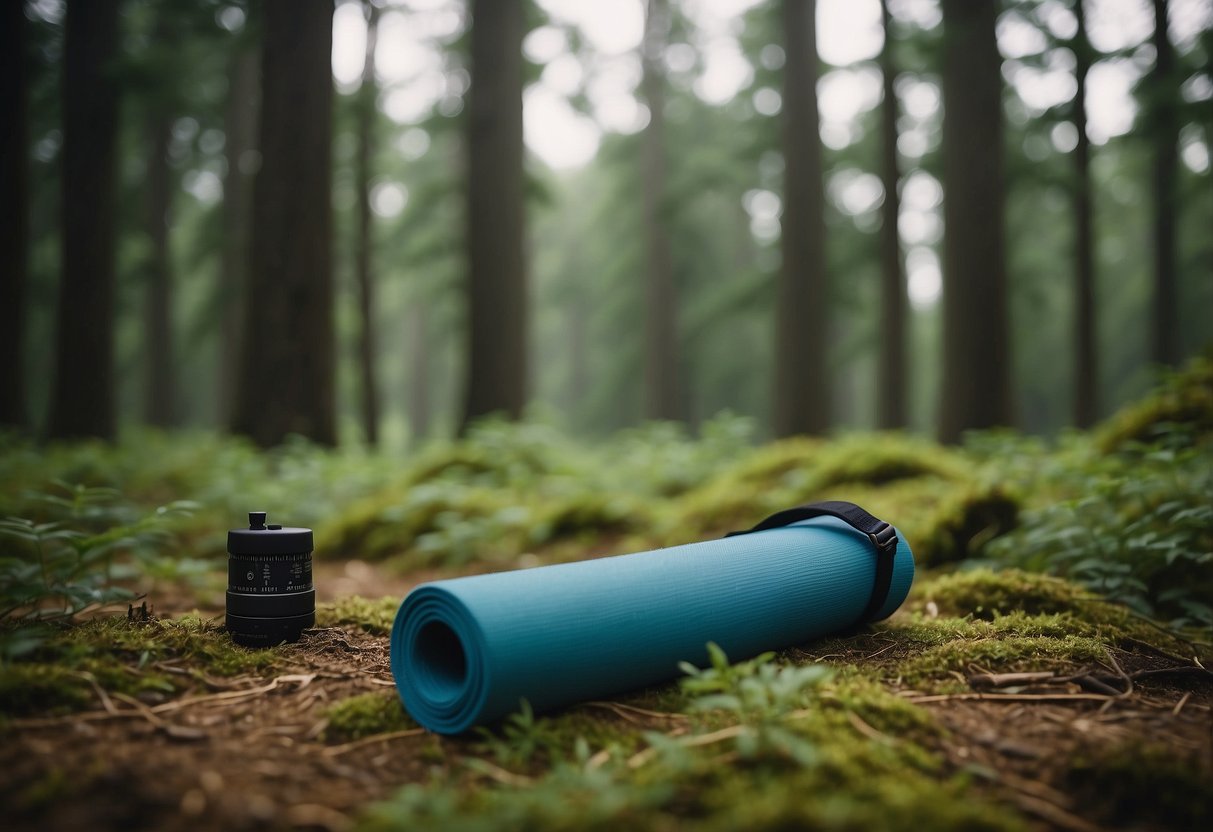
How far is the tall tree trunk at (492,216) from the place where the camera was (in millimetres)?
9828

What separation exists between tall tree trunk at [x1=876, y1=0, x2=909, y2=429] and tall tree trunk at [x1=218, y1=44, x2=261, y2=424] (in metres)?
12.7

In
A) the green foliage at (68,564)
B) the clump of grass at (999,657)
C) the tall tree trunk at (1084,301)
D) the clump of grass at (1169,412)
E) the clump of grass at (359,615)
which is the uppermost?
the tall tree trunk at (1084,301)

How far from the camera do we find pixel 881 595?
2.80 meters

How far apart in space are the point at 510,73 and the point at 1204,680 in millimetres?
9870

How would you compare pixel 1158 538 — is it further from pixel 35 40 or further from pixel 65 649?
→ pixel 35 40

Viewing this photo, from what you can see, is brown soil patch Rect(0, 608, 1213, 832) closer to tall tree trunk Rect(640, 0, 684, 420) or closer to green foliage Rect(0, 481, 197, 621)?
green foliage Rect(0, 481, 197, 621)

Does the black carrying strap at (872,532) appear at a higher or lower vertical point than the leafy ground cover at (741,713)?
higher

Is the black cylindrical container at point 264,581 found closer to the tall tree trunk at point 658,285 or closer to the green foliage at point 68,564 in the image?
the green foliage at point 68,564

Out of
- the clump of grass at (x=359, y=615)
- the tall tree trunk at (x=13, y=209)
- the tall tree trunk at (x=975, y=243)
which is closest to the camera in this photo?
the clump of grass at (x=359, y=615)

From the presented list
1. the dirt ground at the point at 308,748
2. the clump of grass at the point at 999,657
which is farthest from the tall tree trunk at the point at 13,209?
the clump of grass at the point at 999,657

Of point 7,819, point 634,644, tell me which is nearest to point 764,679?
point 634,644

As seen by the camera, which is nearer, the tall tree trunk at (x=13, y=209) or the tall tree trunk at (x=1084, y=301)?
the tall tree trunk at (x=13, y=209)

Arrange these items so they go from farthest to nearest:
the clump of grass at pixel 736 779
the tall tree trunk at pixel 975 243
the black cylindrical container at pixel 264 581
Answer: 1. the tall tree trunk at pixel 975 243
2. the black cylindrical container at pixel 264 581
3. the clump of grass at pixel 736 779

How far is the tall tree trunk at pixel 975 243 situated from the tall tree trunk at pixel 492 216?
5.78m
